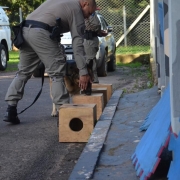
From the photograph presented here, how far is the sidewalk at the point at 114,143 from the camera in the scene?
15.4ft

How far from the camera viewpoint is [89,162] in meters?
4.98

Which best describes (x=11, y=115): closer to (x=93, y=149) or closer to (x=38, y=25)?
(x=38, y=25)

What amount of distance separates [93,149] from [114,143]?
41cm

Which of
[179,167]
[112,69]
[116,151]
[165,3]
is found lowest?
[112,69]

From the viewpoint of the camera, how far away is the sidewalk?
185 inches

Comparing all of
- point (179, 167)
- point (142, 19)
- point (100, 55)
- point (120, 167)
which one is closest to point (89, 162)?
point (120, 167)

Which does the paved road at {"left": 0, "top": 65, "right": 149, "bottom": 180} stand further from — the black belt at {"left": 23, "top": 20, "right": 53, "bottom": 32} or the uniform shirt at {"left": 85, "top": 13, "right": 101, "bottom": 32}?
the uniform shirt at {"left": 85, "top": 13, "right": 101, "bottom": 32}

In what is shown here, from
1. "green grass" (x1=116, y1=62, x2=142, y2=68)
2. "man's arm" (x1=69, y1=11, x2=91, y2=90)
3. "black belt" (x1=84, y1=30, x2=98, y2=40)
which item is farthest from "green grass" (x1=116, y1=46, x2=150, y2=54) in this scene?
"man's arm" (x1=69, y1=11, x2=91, y2=90)

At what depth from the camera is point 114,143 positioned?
19.1 ft

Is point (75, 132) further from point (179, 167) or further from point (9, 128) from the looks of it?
point (179, 167)

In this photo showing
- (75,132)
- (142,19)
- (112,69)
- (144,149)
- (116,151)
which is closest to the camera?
(144,149)

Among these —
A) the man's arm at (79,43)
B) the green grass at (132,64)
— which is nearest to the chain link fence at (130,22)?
the green grass at (132,64)

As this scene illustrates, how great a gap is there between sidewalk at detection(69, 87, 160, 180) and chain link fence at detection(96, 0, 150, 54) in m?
13.4

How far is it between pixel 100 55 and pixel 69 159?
9.57 metres
